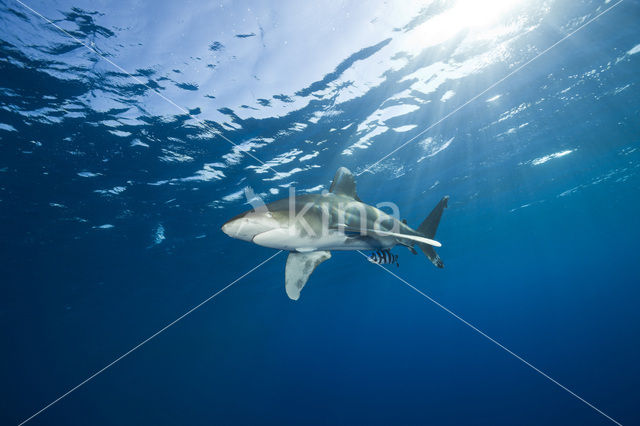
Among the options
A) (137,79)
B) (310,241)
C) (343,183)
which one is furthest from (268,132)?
Result: (310,241)

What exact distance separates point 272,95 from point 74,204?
428 inches

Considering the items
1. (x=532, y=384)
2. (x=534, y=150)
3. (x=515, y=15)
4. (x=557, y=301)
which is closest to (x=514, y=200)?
(x=534, y=150)

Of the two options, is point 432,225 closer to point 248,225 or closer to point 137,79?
point 248,225

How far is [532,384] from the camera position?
38.4 meters

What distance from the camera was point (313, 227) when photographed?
11.5 feet

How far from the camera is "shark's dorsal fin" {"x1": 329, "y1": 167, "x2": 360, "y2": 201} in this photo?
16.2ft

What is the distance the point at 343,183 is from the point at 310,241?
1788 mm

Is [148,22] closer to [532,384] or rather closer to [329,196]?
[329,196]

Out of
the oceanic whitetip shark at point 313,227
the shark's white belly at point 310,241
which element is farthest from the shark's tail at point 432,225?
the shark's white belly at point 310,241

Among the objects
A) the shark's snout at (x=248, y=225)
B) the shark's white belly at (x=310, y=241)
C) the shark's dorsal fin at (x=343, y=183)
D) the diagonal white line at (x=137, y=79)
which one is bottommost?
the shark's white belly at (x=310, y=241)

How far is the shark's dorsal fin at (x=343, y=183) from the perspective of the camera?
16.2ft

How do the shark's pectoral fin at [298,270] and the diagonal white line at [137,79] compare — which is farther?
the diagonal white line at [137,79]

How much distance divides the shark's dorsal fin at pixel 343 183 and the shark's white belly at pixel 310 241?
969 millimetres

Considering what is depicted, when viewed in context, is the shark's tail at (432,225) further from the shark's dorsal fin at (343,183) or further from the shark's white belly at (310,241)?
the shark's dorsal fin at (343,183)
